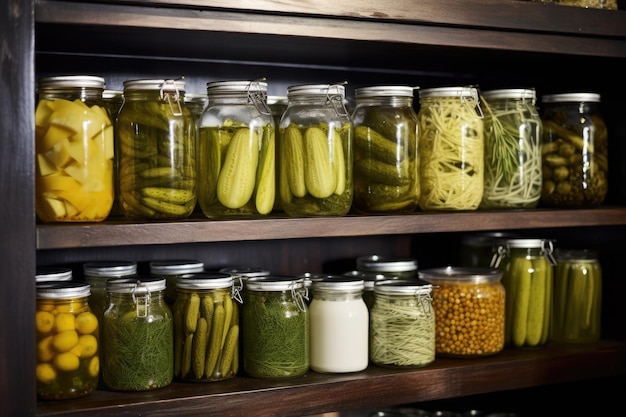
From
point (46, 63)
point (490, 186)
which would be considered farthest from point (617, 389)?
point (46, 63)

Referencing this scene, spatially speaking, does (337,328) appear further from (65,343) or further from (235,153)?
(65,343)

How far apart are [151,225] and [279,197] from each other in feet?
0.90

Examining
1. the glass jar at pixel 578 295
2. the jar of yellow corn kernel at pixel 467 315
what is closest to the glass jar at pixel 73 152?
the jar of yellow corn kernel at pixel 467 315

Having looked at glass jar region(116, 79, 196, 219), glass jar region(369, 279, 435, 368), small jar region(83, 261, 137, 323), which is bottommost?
glass jar region(369, 279, 435, 368)

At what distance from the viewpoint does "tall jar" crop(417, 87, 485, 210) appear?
160cm

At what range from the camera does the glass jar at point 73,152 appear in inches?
52.6

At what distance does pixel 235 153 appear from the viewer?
1463 mm

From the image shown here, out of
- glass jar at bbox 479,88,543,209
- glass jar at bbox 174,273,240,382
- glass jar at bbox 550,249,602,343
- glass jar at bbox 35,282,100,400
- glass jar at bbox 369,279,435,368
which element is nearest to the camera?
glass jar at bbox 35,282,100,400

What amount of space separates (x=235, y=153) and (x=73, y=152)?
0.27 meters

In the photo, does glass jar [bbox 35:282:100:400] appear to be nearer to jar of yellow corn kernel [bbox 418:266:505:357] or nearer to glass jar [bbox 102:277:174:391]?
glass jar [bbox 102:277:174:391]

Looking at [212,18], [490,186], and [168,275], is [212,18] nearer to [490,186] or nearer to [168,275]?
[168,275]

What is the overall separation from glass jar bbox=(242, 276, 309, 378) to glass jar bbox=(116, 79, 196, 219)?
0.63ft

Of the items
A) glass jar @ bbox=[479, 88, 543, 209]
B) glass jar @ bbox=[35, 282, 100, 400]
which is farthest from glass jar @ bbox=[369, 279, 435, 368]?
glass jar @ bbox=[35, 282, 100, 400]

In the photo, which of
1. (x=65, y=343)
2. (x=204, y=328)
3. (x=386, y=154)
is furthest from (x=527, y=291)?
(x=65, y=343)
